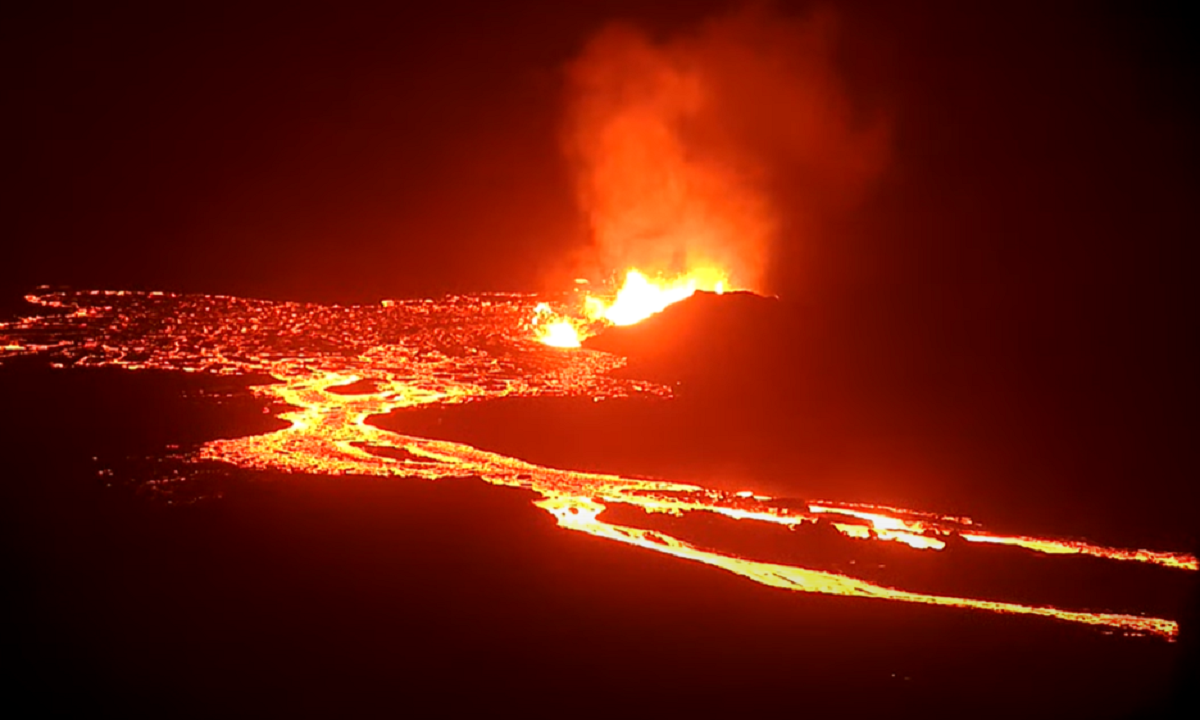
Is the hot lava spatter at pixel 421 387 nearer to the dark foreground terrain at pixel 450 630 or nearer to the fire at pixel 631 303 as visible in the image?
the fire at pixel 631 303

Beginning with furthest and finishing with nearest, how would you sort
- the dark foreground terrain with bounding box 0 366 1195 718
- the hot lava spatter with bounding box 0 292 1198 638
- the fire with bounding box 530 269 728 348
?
1. the fire with bounding box 530 269 728 348
2. the hot lava spatter with bounding box 0 292 1198 638
3. the dark foreground terrain with bounding box 0 366 1195 718

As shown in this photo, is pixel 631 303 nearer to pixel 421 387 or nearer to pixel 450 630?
pixel 421 387

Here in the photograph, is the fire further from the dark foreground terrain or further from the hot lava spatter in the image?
the dark foreground terrain

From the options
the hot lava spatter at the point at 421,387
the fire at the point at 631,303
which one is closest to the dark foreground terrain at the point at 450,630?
the hot lava spatter at the point at 421,387

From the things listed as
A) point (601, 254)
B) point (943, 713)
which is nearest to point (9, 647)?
point (943, 713)

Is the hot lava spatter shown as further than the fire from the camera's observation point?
No

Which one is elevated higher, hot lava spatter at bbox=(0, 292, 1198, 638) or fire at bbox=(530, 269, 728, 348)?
fire at bbox=(530, 269, 728, 348)

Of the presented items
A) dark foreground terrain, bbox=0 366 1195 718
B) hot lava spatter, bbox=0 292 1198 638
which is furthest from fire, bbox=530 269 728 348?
dark foreground terrain, bbox=0 366 1195 718

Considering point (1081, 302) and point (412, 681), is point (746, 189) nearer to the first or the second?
point (1081, 302)
